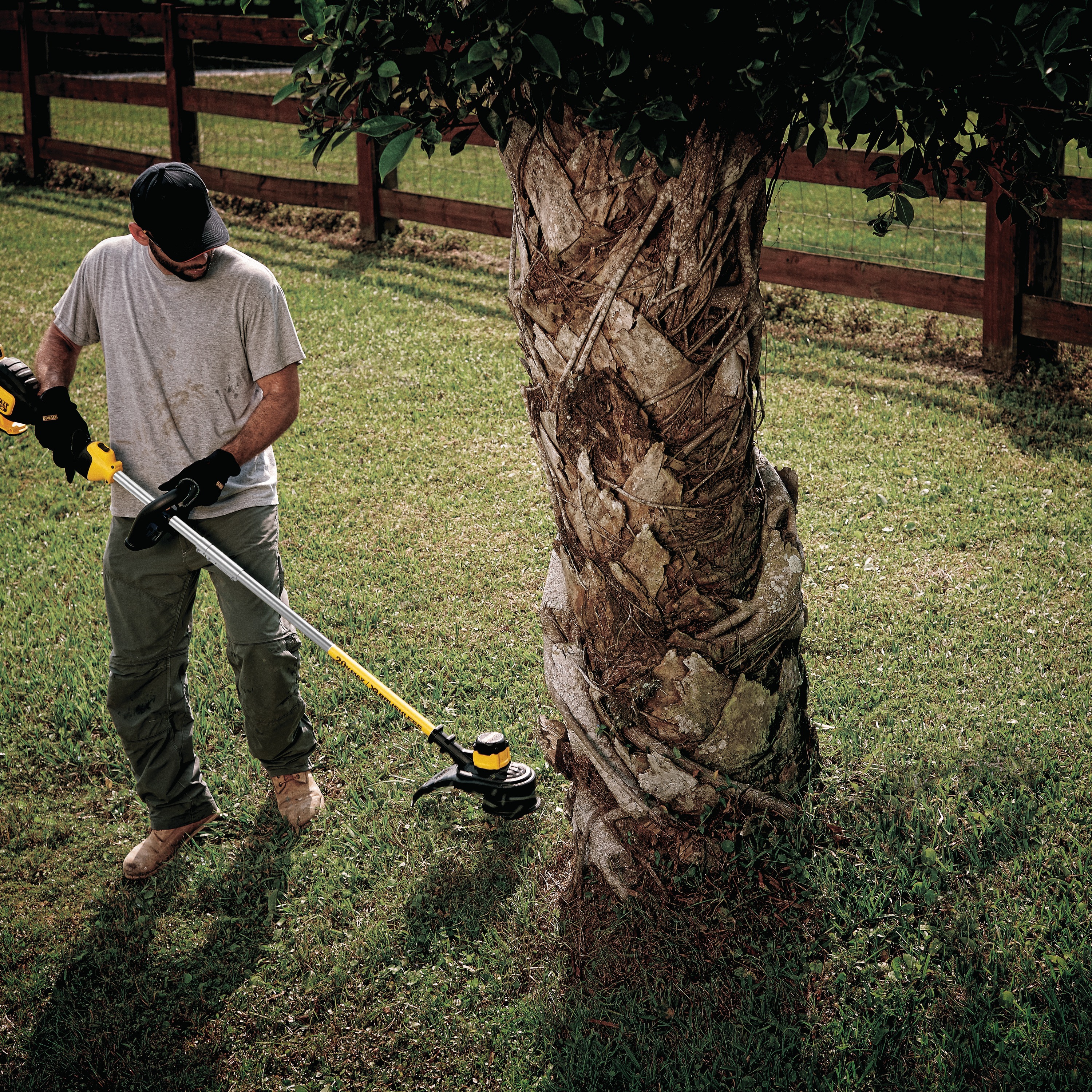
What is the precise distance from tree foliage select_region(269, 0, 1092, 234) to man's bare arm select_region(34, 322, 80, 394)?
1.47 meters

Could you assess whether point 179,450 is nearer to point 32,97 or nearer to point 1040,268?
A: point 1040,268

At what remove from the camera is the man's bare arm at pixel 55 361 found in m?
3.64

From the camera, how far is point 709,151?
8.58 feet

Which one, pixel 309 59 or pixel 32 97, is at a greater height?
pixel 32 97

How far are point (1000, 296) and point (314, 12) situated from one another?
19.6 feet

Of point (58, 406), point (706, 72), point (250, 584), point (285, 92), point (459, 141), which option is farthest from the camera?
point (58, 406)

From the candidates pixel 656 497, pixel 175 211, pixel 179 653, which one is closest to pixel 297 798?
pixel 179 653

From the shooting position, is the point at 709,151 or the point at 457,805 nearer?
the point at 709,151

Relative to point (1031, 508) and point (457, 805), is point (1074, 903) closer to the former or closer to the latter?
point (457, 805)

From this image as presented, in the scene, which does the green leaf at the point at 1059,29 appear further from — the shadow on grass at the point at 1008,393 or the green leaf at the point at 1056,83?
the shadow on grass at the point at 1008,393

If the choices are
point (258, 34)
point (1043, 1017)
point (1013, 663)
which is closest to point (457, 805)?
point (1043, 1017)

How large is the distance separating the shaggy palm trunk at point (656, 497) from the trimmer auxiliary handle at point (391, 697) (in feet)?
0.81

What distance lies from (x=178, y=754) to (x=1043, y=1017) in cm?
283

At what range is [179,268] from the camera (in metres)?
3.51
